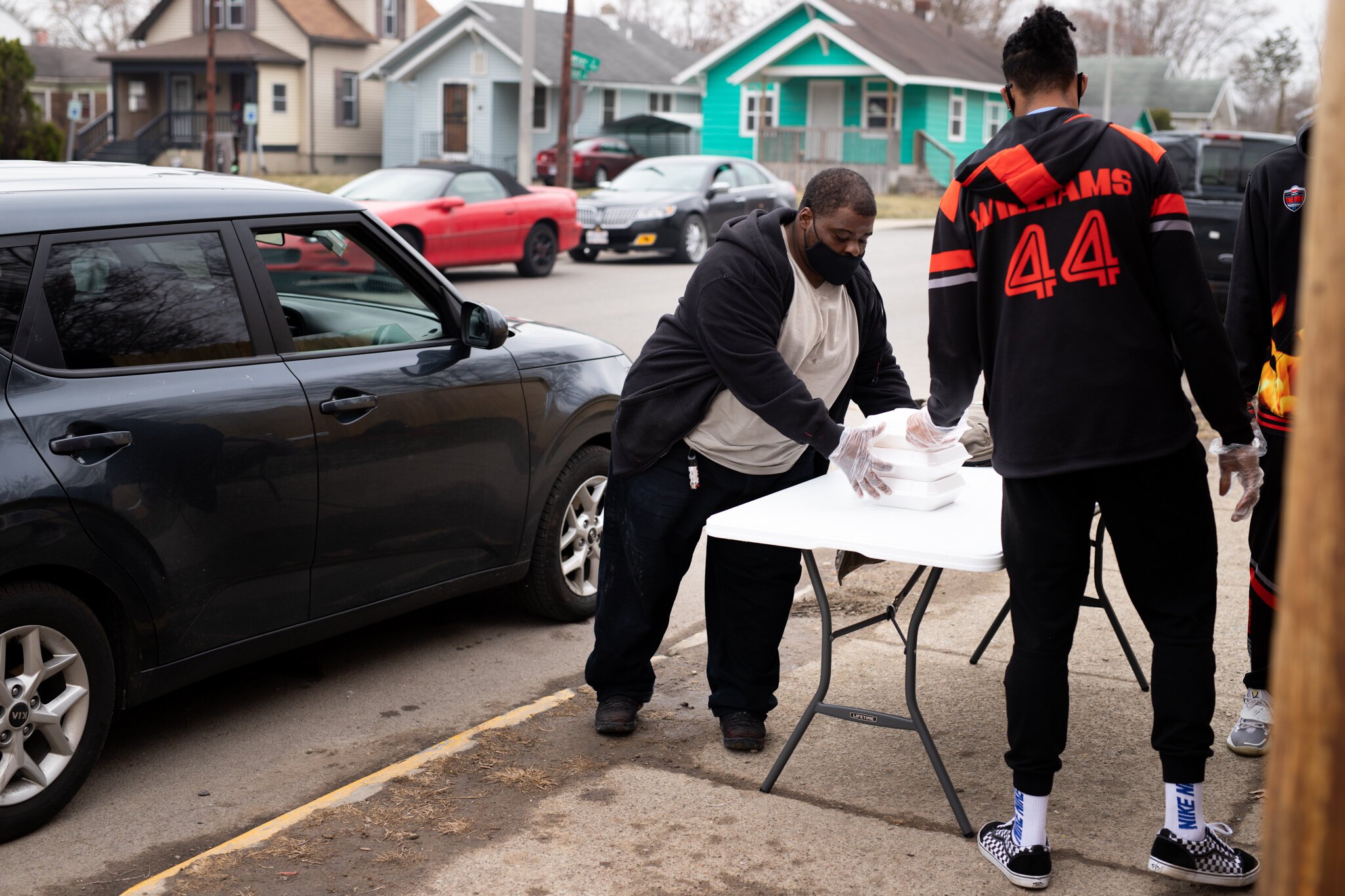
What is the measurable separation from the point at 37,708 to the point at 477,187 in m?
14.6

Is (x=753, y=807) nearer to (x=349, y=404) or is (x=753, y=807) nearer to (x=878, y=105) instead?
(x=349, y=404)

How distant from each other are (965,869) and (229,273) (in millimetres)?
2690

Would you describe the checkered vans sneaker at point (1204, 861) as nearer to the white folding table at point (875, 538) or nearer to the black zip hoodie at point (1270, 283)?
the white folding table at point (875, 538)

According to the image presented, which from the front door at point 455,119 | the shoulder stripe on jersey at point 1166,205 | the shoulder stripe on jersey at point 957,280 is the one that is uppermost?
the front door at point 455,119

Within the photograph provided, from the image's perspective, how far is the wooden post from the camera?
49.4 inches

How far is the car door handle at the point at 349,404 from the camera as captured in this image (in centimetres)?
429

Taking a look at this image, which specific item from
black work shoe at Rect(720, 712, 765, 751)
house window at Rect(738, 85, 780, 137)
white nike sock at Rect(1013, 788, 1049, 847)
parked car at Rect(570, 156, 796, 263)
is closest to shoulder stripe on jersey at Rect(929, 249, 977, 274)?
white nike sock at Rect(1013, 788, 1049, 847)

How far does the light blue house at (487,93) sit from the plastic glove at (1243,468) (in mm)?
42181

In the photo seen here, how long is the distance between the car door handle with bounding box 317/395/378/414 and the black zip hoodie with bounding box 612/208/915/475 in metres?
0.80

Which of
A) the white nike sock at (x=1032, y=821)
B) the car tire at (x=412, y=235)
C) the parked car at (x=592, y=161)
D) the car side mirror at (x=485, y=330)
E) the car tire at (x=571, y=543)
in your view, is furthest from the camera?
the parked car at (x=592, y=161)

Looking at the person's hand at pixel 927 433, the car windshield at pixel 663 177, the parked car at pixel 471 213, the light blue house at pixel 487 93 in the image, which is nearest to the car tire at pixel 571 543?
the person's hand at pixel 927 433

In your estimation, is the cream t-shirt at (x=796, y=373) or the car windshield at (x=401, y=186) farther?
the car windshield at (x=401, y=186)

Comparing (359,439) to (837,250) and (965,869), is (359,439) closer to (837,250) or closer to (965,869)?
(837,250)

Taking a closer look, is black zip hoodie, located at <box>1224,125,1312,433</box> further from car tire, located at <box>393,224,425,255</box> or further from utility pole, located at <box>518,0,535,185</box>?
utility pole, located at <box>518,0,535,185</box>
